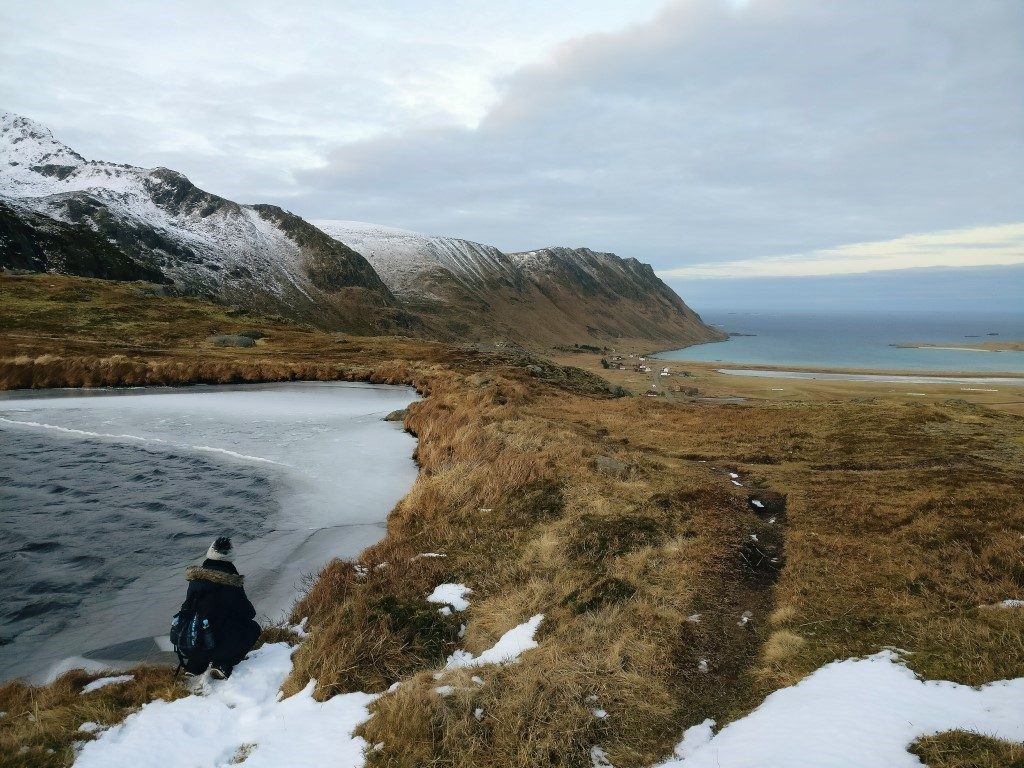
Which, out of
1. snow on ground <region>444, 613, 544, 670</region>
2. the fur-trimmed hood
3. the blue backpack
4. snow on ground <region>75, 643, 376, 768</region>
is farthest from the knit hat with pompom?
snow on ground <region>444, 613, 544, 670</region>

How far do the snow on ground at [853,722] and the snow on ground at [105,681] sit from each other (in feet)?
25.4

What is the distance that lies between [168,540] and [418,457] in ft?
32.1

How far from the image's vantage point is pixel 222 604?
820cm

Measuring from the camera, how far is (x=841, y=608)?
868 centimetres

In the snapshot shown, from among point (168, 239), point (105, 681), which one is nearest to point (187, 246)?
point (168, 239)

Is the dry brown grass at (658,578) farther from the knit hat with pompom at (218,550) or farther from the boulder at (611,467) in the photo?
the knit hat with pompom at (218,550)

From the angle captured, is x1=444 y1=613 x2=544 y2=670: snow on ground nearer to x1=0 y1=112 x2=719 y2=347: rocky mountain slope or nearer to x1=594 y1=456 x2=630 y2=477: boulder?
x1=594 y1=456 x2=630 y2=477: boulder

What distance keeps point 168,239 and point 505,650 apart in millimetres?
150887

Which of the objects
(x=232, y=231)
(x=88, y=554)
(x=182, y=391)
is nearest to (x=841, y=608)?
(x=88, y=554)

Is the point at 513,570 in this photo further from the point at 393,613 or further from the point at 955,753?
the point at 955,753

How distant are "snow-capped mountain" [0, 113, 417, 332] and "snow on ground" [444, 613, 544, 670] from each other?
4464 inches

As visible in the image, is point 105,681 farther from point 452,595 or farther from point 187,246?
A: point 187,246

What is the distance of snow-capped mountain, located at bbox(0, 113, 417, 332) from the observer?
102000mm

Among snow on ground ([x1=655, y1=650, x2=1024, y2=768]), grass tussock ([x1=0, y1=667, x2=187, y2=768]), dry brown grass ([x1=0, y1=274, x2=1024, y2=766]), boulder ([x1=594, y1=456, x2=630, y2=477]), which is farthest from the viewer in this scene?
boulder ([x1=594, y1=456, x2=630, y2=477])
